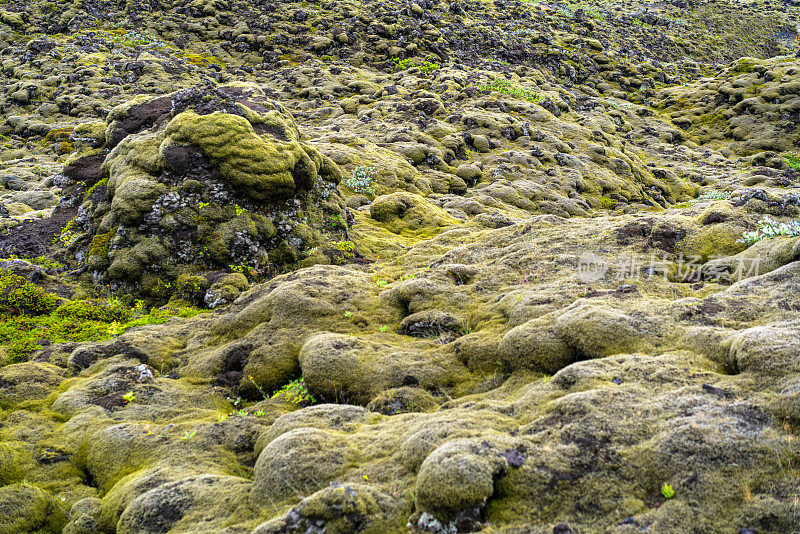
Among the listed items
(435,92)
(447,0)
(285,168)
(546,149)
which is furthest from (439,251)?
(447,0)

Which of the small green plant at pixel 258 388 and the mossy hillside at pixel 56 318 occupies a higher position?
the small green plant at pixel 258 388

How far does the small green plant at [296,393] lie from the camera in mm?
8600

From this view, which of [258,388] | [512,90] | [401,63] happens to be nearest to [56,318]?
[258,388]

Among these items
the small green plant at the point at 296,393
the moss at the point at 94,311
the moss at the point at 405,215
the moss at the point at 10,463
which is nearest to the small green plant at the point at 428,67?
the moss at the point at 405,215

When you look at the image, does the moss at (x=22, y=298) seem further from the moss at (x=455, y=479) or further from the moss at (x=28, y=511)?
the moss at (x=455, y=479)

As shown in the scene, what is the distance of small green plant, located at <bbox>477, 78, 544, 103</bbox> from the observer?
37.4m

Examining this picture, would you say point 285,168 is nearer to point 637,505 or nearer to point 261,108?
point 261,108

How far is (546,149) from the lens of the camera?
96.6 feet

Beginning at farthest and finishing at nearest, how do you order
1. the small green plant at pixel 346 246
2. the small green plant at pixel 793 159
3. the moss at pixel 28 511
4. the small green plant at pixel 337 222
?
the small green plant at pixel 793 159 < the small green plant at pixel 337 222 < the small green plant at pixel 346 246 < the moss at pixel 28 511

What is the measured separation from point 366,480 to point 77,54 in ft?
159

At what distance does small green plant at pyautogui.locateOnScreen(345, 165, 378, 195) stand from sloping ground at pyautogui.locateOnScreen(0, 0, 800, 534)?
205 mm

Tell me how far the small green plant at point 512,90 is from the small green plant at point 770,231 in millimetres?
29746

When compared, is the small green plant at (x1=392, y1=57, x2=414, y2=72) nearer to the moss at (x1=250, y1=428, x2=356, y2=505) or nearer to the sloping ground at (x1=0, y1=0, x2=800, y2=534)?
the sloping ground at (x1=0, y1=0, x2=800, y2=534)

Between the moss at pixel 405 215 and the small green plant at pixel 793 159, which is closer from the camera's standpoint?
the moss at pixel 405 215
